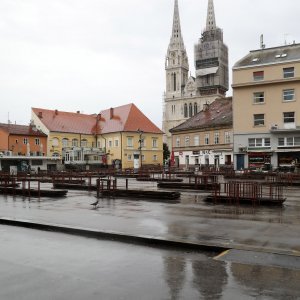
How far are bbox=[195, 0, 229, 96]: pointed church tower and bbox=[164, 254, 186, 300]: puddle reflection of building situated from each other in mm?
128524

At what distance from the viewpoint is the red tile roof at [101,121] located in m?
74.3

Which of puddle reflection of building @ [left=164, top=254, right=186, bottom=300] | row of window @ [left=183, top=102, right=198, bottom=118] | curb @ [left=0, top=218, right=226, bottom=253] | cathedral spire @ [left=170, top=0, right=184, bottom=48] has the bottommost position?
puddle reflection of building @ [left=164, top=254, right=186, bottom=300]

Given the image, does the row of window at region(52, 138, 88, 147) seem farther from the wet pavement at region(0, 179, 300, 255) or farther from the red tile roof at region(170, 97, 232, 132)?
the wet pavement at region(0, 179, 300, 255)

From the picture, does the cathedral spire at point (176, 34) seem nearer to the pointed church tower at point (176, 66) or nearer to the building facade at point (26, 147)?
the pointed church tower at point (176, 66)

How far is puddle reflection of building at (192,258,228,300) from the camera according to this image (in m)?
5.51

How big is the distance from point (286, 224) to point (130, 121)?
65.6 meters

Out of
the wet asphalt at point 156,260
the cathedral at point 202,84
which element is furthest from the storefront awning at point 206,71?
the wet asphalt at point 156,260

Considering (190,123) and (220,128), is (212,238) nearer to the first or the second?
(220,128)

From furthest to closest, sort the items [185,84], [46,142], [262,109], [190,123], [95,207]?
[185,84]
[46,142]
[190,123]
[262,109]
[95,207]

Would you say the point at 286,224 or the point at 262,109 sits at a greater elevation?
the point at 262,109

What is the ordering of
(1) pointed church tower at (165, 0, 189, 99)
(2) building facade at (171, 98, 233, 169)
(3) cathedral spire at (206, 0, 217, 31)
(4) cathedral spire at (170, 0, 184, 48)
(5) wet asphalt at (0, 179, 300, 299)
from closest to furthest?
(5) wet asphalt at (0, 179, 300, 299) → (2) building facade at (171, 98, 233, 169) → (1) pointed church tower at (165, 0, 189, 99) → (4) cathedral spire at (170, 0, 184, 48) → (3) cathedral spire at (206, 0, 217, 31)

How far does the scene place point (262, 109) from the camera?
46.5m

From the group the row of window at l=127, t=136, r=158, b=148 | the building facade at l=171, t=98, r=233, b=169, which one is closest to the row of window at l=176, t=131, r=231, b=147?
the building facade at l=171, t=98, r=233, b=169

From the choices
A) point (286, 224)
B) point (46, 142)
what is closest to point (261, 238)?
point (286, 224)
